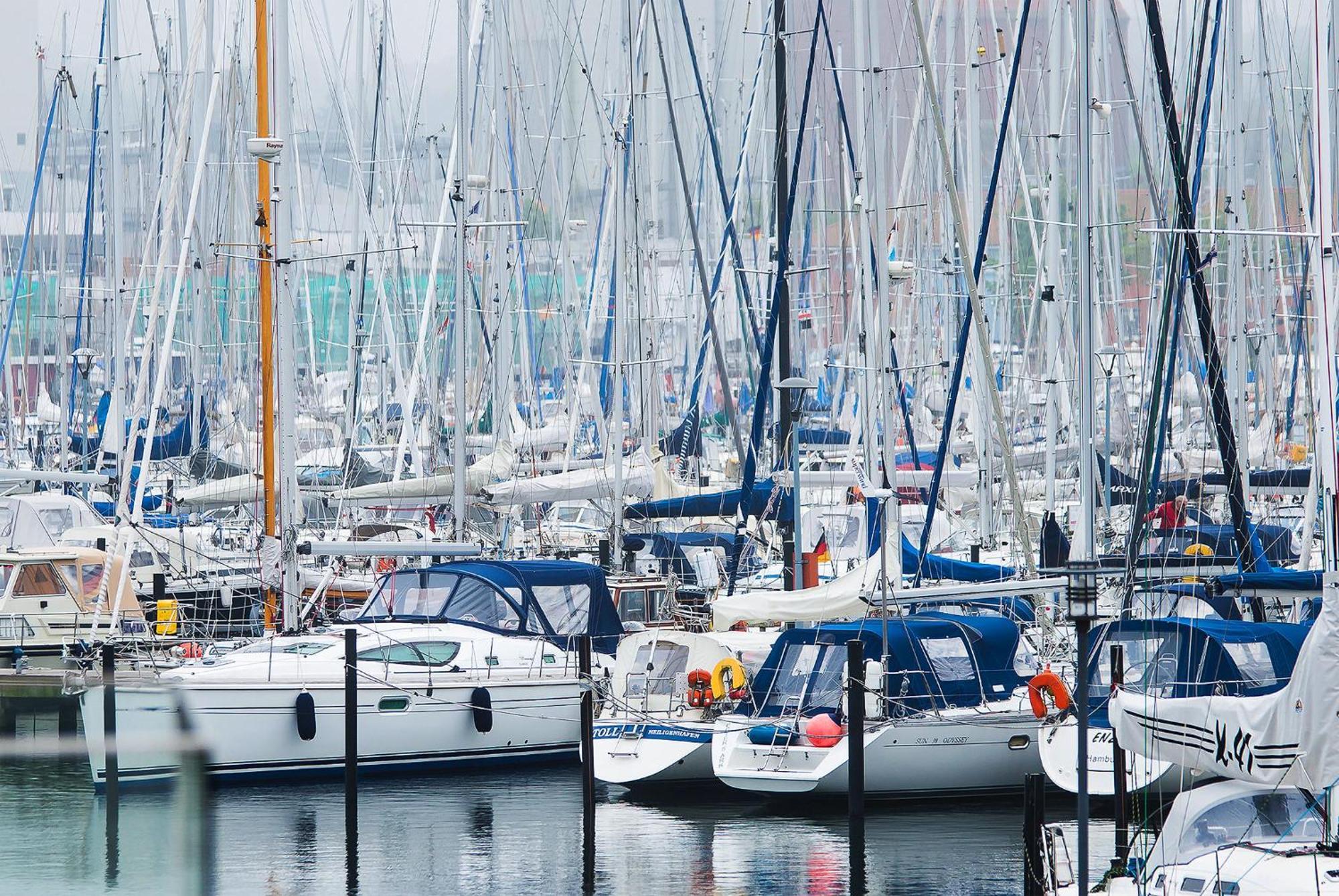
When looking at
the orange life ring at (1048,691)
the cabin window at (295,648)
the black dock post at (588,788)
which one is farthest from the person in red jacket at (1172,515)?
the cabin window at (295,648)

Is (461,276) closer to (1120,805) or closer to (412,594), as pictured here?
(412,594)

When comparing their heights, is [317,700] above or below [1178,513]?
below

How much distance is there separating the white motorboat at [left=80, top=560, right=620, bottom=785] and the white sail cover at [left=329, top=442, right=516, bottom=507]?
423cm

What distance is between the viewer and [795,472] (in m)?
24.3

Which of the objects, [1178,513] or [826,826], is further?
[1178,513]

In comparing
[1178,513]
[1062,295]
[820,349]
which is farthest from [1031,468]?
[1178,513]

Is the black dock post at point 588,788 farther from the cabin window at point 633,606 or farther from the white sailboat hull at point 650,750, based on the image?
the cabin window at point 633,606

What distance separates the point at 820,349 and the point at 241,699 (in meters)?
21.5

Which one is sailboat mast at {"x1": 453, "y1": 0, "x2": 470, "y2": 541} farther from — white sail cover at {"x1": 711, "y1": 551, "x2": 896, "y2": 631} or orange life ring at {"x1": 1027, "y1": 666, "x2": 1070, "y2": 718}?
orange life ring at {"x1": 1027, "y1": 666, "x2": 1070, "y2": 718}

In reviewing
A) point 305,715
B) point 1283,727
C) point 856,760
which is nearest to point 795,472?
point 305,715

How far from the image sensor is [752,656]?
2395cm

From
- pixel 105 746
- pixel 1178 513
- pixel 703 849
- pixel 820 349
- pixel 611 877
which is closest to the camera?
pixel 611 877

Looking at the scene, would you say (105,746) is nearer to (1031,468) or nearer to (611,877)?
(611,877)

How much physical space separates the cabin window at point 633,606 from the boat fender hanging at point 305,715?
230 inches
